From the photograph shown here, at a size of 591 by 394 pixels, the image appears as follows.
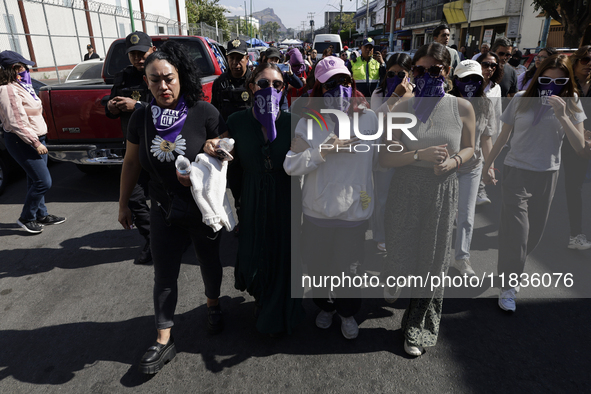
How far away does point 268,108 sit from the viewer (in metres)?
2.45

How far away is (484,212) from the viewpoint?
5312 mm

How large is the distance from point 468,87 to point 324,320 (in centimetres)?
227

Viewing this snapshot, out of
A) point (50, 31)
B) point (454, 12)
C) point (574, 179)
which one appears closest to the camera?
point (574, 179)

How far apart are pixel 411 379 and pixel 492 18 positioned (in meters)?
31.3

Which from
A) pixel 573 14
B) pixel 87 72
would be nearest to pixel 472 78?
pixel 87 72

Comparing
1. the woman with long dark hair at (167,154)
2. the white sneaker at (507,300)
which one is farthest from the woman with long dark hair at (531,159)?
the woman with long dark hair at (167,154)

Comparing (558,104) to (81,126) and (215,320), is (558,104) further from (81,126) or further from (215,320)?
(81,126)

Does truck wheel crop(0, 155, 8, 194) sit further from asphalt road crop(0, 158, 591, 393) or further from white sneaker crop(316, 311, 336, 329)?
white sneaker crop(316, 311, 336, 329)

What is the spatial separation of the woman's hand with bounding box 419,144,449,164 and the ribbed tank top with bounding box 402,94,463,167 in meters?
0.07

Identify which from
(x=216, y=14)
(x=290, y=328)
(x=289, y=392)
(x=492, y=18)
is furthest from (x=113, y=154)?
(x=216, y=14)

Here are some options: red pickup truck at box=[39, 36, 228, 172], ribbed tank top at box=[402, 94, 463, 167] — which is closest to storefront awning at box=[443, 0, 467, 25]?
red pickup truck at box=[39, 36, 228, 172]

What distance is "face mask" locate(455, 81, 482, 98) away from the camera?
3.30 meters

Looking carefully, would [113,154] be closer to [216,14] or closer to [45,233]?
[45,233]

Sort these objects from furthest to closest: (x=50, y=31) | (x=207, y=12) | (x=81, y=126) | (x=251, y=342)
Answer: (x=207, y=12)
(x=50, y=31)
(x=81, y=126)
(x=251, y=342)
